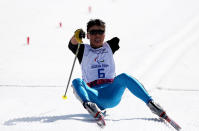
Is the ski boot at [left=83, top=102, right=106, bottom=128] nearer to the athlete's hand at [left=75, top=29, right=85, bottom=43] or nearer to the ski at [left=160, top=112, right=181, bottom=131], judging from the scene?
the ski at [left=160, top=112, right=181, bottom=131]

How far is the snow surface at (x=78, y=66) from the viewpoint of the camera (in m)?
3.22

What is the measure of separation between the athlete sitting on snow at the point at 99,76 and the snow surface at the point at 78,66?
0.22 meters

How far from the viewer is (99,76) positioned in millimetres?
3678

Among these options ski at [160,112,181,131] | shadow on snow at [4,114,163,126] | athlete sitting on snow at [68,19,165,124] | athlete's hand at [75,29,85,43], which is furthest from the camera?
athlete's hand at [75,29,85,43]

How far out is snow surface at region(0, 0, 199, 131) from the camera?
3222 mm

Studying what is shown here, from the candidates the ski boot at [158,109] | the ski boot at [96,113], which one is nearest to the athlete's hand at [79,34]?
the ski boot at [96,113]

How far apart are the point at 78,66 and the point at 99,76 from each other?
3353 mm

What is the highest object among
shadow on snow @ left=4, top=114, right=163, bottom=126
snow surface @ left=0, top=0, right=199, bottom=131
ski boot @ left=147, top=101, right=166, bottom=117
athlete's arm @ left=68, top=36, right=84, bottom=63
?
athlete's arm @ left=68, top=36, right=84, bottom=63

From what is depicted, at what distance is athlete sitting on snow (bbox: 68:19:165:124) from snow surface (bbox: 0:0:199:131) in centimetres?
22

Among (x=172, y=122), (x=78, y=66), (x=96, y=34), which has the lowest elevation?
(x=78, y=66)

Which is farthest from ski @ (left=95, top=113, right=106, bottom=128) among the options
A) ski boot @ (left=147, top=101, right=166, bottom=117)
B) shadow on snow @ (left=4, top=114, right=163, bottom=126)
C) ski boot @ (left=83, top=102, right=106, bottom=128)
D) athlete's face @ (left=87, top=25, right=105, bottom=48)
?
athlete's face @ (left=87, top=25, right=105, bottom=48)

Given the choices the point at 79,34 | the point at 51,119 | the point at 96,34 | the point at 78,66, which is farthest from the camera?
the point at 78,66

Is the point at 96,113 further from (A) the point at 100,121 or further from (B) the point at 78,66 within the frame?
(B) the point at 78,66

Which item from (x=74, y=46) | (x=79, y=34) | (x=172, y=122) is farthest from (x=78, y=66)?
(x=172, y=122)
